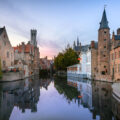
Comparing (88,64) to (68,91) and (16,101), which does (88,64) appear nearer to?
(68,91)

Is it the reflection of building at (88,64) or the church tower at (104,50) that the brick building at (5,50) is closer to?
the reflection of building at (88,64)

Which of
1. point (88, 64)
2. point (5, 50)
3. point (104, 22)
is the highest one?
point (104, 22)

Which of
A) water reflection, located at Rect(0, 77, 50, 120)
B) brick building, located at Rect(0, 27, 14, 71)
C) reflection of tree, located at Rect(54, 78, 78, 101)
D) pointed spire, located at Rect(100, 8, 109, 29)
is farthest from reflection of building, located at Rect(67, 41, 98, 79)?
brick building, located at Rect(0, 27, 14, 71)

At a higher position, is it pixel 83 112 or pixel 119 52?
pixel 119 52

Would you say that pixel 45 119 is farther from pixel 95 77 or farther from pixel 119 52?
pixel 95 77

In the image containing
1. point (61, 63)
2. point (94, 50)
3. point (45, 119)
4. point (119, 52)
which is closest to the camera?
point (45, 119)

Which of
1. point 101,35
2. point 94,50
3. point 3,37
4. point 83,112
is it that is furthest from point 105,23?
point 83,112

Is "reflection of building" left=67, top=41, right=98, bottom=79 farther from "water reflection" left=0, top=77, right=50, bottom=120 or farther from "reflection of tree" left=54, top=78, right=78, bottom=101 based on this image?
"water reflection" left=0, top=77, right=50, bottom=120

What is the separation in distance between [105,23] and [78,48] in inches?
2119

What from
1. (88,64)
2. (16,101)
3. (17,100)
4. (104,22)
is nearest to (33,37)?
(88,64)

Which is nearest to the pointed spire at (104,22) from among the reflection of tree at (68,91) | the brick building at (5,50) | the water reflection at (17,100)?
the reflection of tree at (68,91)

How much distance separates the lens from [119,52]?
2800 centimetres

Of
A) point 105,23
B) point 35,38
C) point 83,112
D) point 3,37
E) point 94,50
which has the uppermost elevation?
point 35,38

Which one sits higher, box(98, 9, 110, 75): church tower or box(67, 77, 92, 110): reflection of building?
box(98, 9, 110, 75): church tower
